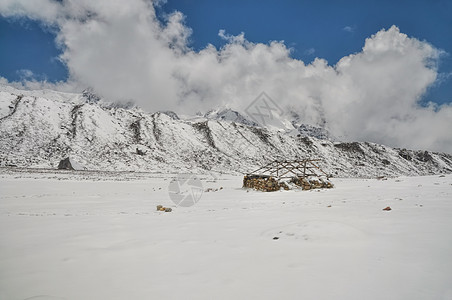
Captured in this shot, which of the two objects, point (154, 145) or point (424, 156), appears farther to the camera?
point (424, 156)

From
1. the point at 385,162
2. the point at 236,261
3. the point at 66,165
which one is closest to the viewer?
the point at 236,261

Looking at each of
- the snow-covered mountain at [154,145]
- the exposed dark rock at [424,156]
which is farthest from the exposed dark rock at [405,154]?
the exposed dark rock at [424,156]

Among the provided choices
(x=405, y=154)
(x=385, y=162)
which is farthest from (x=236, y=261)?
(x=405, y=154)

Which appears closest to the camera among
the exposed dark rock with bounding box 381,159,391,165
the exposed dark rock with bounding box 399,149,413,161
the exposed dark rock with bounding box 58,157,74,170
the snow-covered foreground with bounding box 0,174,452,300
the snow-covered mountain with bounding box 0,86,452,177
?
the snow-covered foreground with bounding box 0,174,452,300

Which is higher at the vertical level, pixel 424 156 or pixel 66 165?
pixel 424 156

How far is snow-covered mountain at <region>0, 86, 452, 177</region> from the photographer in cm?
4822

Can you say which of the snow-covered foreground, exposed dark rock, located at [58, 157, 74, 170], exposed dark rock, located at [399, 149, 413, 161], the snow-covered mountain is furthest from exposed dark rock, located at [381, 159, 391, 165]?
the snow-covered foreground

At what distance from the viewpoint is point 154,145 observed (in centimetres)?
6088

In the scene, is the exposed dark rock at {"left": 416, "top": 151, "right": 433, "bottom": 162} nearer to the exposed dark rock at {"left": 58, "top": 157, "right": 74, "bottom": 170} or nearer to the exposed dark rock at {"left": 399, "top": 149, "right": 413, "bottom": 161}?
the exposed dark rock at {"left": 399, "top": 149, "right": 413, "bottom": 161}

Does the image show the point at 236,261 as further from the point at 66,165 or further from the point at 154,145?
the point at 154,145

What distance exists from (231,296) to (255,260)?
853 mm

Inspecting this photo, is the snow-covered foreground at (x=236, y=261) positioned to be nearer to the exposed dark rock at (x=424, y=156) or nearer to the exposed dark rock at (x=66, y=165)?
the exposed dark rock at (x=66, y=165)

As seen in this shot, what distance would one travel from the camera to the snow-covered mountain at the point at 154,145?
4822cm

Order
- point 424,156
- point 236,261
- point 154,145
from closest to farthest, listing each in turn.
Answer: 1. point 236,261
2. point 154,145
3. point 424,156
